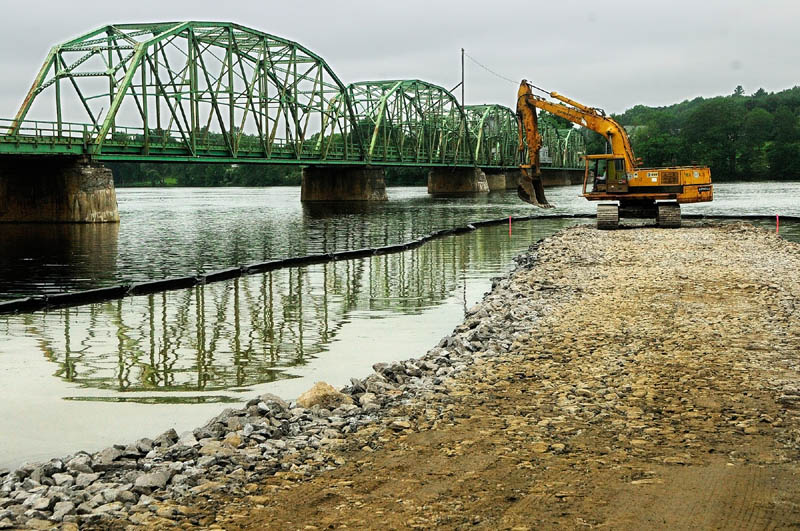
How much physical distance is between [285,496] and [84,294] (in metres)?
18.0

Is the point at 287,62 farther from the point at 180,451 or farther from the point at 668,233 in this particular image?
the point at 180,451

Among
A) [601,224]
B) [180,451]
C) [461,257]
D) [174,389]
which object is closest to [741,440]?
[180,451]

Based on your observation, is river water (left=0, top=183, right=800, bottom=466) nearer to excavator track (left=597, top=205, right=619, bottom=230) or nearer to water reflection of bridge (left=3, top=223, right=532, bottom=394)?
water reflection of bridge (left=3, top=223, right=532, bottom=394)

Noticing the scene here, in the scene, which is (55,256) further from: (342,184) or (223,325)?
(342,184)

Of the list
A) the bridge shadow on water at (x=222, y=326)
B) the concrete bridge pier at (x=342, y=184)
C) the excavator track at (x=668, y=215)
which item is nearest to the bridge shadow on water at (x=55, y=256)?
the bridge shadow on water at (x=222, y=326)

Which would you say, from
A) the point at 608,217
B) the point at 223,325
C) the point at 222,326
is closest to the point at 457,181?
the point at 608,217

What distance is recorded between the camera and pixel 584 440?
9.65 meters

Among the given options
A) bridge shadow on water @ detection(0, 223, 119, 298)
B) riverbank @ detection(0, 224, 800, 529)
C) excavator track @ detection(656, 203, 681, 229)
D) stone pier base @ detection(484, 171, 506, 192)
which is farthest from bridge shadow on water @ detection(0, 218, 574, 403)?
stone pier base @ detection(484, 171, 506, 192)

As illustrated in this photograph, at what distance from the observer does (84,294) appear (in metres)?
24.6

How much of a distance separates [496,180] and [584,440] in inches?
7127

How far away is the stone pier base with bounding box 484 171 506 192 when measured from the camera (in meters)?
187

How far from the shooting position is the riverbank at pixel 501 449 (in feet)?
25.7

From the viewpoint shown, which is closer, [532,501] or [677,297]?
[532,501]

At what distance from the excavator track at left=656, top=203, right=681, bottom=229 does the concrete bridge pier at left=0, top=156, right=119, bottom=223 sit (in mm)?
38116
